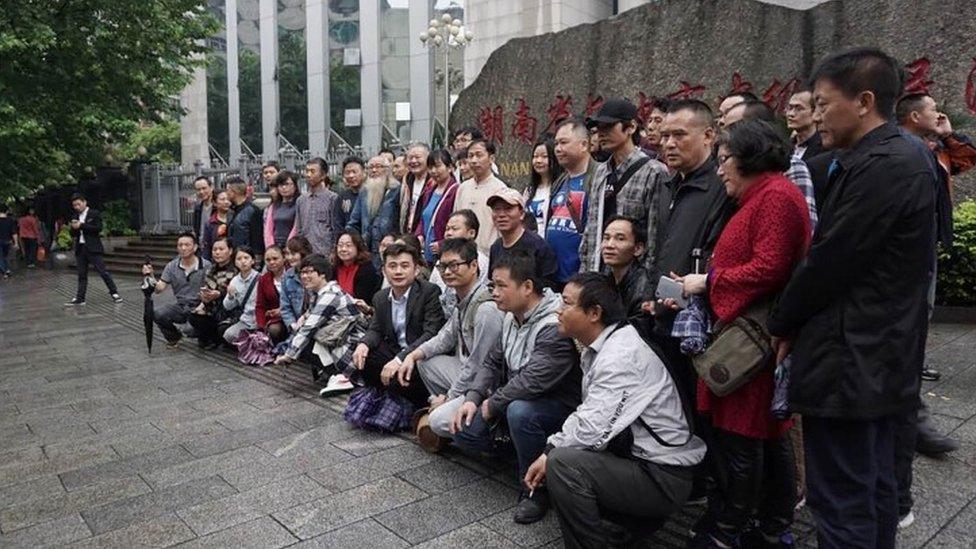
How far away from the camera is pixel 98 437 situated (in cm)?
453

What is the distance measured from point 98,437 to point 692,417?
3.78 meters

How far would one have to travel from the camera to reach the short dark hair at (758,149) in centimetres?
250

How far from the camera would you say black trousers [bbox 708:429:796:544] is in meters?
2.53

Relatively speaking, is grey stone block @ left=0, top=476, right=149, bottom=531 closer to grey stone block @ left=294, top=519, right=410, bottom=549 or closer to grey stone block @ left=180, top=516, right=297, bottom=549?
grey stone block @ left=180, top=516, right=297, bottom=549

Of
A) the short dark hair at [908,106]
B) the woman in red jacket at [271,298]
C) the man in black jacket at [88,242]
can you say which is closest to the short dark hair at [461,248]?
the short dark hair at [908,106]

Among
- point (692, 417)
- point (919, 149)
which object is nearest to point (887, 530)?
point (692, 417)

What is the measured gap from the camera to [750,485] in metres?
2.53

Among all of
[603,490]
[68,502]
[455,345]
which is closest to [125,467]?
[68,502]

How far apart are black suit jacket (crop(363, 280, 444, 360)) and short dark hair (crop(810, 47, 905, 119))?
9.34ft

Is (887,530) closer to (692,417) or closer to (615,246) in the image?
(692,417)

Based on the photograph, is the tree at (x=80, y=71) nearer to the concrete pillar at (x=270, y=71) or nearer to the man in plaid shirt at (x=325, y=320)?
the man in plaid shirt at (x=325, y=320)

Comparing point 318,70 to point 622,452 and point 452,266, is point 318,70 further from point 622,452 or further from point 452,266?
point 622,452

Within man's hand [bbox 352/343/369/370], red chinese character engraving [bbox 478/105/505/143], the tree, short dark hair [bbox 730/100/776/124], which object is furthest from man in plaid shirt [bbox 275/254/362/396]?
the tree

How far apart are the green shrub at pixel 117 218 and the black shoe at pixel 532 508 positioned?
58.7ft
